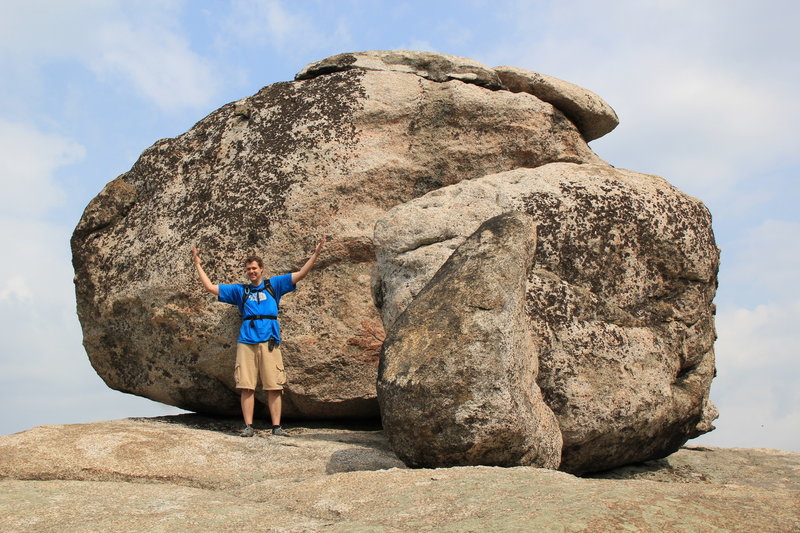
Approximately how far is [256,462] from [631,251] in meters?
4.36

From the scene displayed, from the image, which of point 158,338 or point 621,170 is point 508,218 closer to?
point 621,170

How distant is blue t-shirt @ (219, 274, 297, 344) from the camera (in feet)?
32.1

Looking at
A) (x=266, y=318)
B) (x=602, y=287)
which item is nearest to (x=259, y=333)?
(x=266, y=318)

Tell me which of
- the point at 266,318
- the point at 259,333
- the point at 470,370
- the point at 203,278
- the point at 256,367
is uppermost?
the point at 203,278

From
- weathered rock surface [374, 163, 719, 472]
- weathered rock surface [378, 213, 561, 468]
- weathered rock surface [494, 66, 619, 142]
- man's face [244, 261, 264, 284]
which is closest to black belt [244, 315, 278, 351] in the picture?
man's face [244, 261, 264, 284]

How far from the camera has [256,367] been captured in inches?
388

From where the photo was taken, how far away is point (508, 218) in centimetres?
823

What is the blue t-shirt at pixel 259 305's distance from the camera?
9773mm

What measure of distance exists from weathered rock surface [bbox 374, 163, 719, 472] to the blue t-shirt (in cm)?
116

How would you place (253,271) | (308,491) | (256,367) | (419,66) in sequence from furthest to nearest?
(419,66), (256,367), (253,271), (308,491)

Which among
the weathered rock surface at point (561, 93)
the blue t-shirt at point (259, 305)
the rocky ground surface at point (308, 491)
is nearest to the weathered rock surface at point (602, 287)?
the rocky ground surface at point (308, 491)

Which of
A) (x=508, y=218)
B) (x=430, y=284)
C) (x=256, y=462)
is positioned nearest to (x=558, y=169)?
(x=508, y=218)

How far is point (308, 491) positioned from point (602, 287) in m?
4.30

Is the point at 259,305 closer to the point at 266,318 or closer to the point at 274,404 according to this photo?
the point at 266,318
